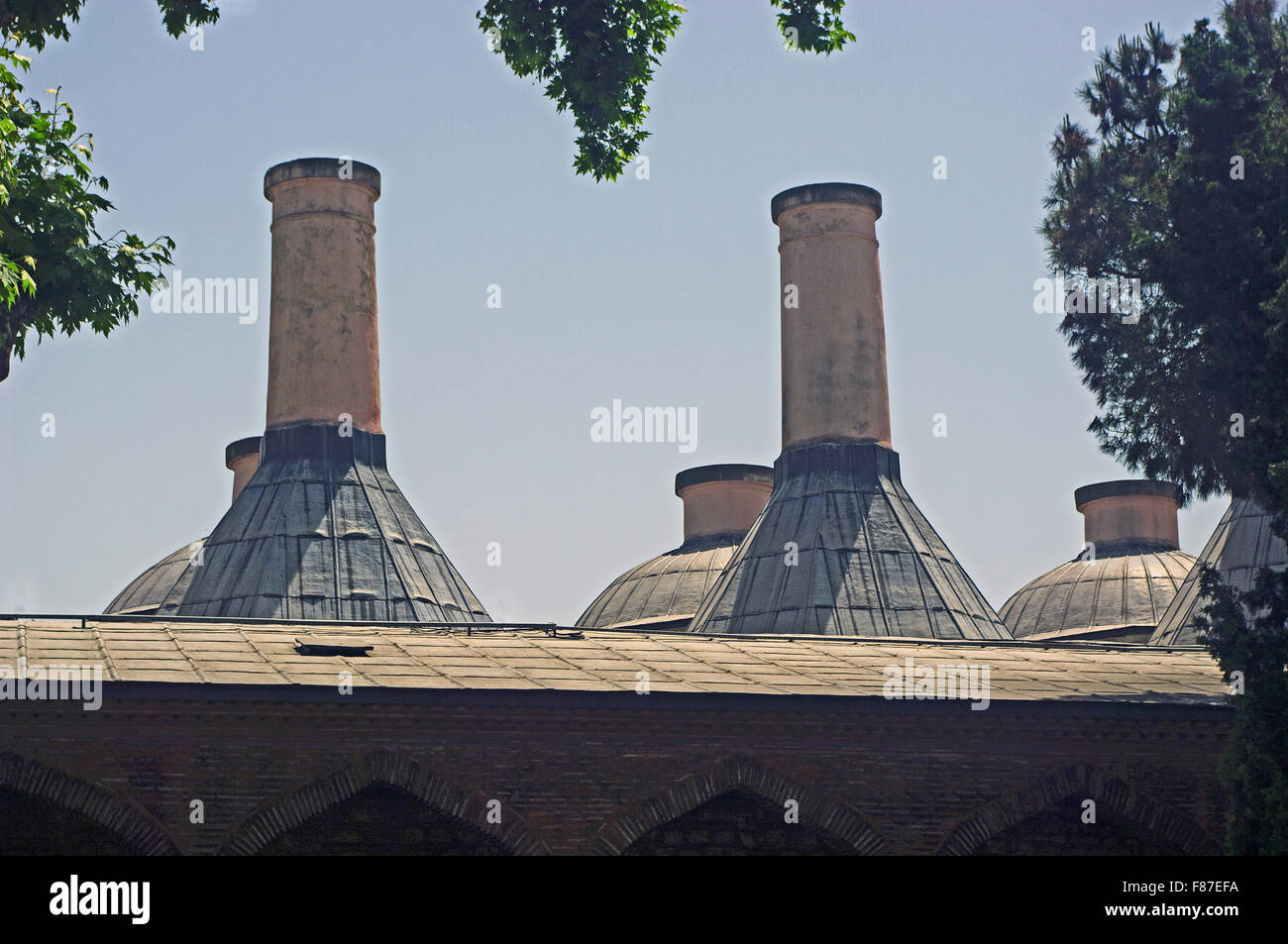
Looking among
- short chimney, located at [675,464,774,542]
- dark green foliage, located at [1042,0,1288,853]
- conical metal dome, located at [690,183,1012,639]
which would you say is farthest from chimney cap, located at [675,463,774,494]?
dark green foliage, located at [1042,0,1288,853]

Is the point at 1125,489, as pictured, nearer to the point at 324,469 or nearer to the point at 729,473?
the point at 729,473

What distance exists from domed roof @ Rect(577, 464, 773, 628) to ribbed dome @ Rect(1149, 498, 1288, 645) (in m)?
10.9

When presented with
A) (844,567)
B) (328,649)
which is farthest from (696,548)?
(328,649)

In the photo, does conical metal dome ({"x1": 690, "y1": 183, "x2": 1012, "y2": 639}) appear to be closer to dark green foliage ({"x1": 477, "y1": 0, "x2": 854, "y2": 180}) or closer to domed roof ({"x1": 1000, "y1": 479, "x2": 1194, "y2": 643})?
domed roof ({"x1": 1000, "y1": 479, "x2": 1194, "y2": 643})

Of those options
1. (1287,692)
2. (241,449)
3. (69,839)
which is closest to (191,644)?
(69,839)

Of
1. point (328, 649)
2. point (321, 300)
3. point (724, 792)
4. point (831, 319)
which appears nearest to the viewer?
point (724, 792)

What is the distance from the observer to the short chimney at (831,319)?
87.0 ft

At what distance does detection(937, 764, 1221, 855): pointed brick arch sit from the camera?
617 inches

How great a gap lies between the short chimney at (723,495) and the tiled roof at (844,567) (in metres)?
7.99

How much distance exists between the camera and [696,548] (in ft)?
117

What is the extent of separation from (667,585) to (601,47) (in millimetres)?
20087

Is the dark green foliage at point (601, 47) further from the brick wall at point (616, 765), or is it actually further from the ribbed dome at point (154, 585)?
the ribbed dome at point (154, 585)

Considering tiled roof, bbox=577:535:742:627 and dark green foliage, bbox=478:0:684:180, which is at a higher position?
dark green foliage, bbox=478:0:684:180
